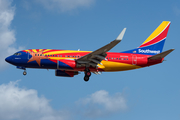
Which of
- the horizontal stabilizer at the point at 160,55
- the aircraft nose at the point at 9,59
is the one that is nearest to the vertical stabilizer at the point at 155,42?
the horizontal stabilizer at the point at 160,55

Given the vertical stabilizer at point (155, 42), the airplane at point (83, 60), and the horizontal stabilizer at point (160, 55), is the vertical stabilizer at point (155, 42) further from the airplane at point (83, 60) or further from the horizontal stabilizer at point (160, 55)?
the horizontal stabilizer at point (160, 55)

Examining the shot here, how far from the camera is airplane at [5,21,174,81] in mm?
39688

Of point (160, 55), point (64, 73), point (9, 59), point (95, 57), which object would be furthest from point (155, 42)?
point (9, 59)

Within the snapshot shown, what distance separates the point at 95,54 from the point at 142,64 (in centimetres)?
763

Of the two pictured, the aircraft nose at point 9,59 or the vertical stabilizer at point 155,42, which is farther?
the vertical stabilizer at point 155,42

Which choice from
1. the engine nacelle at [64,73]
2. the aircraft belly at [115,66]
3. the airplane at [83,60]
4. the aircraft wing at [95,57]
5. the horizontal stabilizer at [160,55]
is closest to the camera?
the aircraft wing at [95,57]

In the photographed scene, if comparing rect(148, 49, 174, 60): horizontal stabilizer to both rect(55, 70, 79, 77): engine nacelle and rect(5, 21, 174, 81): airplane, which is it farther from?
rect(55, 70, 79, 77): engine nacelle

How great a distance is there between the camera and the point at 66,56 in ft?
133

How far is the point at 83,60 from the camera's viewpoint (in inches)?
1569

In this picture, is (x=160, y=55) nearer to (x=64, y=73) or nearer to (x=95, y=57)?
(x=95, y=57)

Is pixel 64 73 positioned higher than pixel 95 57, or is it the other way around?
pixel 95 57

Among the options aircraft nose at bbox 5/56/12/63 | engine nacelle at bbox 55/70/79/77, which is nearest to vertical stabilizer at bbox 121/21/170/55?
engine nacelle at bbox 55/70/79/77

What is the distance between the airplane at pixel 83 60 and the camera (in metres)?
39.7

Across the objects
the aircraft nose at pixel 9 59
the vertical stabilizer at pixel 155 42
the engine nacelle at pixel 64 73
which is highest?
the vertical stabilizer at pixel 155 42
